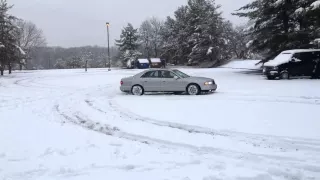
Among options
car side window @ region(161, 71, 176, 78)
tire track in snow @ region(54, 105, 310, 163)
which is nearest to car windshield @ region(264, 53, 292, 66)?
car side window @ region(161, 71, 176, 78)

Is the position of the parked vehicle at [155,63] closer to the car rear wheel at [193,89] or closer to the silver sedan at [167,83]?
the silver sedan at [167,83]

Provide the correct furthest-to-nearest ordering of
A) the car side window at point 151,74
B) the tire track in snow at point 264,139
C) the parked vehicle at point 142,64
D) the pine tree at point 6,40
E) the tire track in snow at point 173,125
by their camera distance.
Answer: the parked vehicle at point 142,64 < the pine tree at point 6,40 < the car side window at point 151,74 < the tire track in snow at point 173,125 < the tire track in snow at point 264,139

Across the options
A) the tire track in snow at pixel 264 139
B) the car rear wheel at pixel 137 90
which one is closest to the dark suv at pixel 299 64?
the car rear wheel at pixel 137 90

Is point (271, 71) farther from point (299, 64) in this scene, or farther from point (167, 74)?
point (167, 74)

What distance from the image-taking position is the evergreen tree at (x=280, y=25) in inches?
933

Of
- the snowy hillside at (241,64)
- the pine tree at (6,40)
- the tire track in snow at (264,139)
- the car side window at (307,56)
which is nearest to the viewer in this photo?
the tire track in snow at (264,139)

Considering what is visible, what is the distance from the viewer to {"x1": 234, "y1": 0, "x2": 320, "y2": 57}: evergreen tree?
23688 mm

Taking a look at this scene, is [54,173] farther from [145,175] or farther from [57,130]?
A: [57,130]

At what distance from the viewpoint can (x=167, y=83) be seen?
15781mm

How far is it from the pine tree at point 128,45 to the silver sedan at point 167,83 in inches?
1785

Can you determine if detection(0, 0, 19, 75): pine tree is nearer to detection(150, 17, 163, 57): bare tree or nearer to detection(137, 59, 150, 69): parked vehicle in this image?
detection(137, 59, 150, 69): parked vehicle

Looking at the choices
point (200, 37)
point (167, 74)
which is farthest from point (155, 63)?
point (167, 74)

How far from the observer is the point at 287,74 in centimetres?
2041

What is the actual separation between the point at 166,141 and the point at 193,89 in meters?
8.31
